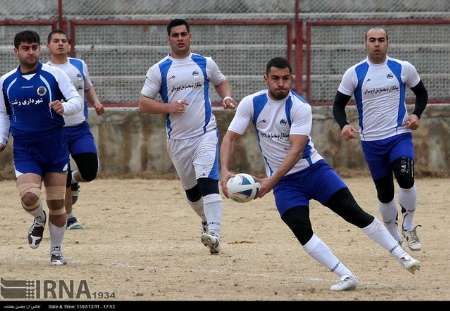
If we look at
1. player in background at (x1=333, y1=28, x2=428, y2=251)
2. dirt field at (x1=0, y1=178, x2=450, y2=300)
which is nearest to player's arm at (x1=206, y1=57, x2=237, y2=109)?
player in background at (x1=333, y1=28, x2=428, y2=251)

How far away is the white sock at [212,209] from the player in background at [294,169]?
221 cm

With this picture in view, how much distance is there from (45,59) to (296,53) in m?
4.14

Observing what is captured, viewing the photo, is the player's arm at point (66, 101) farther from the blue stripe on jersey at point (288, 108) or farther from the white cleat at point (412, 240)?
the white cleat at point (412, 240)

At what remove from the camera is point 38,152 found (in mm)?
11156

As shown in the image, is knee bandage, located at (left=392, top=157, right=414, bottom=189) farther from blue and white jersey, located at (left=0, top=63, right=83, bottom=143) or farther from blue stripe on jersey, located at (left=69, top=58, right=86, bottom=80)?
blue stripe on jersey, located at (left=69, top=58, right=86, bottom=80)

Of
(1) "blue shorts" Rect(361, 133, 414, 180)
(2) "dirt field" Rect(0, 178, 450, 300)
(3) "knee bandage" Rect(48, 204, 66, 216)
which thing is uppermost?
(1) "blue shorts" Rect(361, 133, 414, 180)

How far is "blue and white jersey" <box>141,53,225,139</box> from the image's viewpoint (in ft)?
41.4

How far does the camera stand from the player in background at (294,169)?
9.87 m

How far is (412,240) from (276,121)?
3.08 meters

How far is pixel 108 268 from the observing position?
36.8 ft

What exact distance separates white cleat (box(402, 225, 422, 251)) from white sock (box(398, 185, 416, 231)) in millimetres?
51

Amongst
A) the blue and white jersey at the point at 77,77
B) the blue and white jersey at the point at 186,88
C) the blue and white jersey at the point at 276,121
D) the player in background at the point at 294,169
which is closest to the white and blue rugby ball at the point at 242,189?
the player in background at the point at 294,169

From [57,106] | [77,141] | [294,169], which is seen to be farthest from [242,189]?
[77,141]
